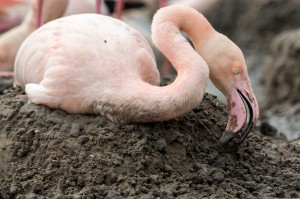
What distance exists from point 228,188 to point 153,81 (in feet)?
3.06

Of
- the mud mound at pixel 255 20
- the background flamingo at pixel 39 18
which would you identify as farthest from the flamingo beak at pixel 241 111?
the mud mound at pixel 255 20

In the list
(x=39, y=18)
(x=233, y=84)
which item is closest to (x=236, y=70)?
(x=233, y=84)

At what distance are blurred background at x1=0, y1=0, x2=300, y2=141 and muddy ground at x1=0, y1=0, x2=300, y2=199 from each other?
2.63 m

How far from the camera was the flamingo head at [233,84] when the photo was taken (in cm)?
521

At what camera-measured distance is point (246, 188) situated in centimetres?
517

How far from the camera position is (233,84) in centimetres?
526

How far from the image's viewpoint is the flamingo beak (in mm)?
5199

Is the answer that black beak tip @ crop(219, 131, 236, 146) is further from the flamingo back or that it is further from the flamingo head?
the flamingo back

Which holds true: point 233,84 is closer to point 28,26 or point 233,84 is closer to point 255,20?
point 28,26

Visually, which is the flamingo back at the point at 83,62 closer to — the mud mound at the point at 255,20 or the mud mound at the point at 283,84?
the mud mound at the point at 283,84

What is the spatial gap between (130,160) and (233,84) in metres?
0.80

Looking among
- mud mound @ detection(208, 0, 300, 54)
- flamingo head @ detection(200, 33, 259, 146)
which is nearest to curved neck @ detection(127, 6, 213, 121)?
flamingo head @ detection(200, 33, 259, 146)

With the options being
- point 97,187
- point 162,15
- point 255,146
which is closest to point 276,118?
point 255,146

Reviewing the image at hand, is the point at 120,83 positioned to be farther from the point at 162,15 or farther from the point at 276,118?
the point at 276,118
